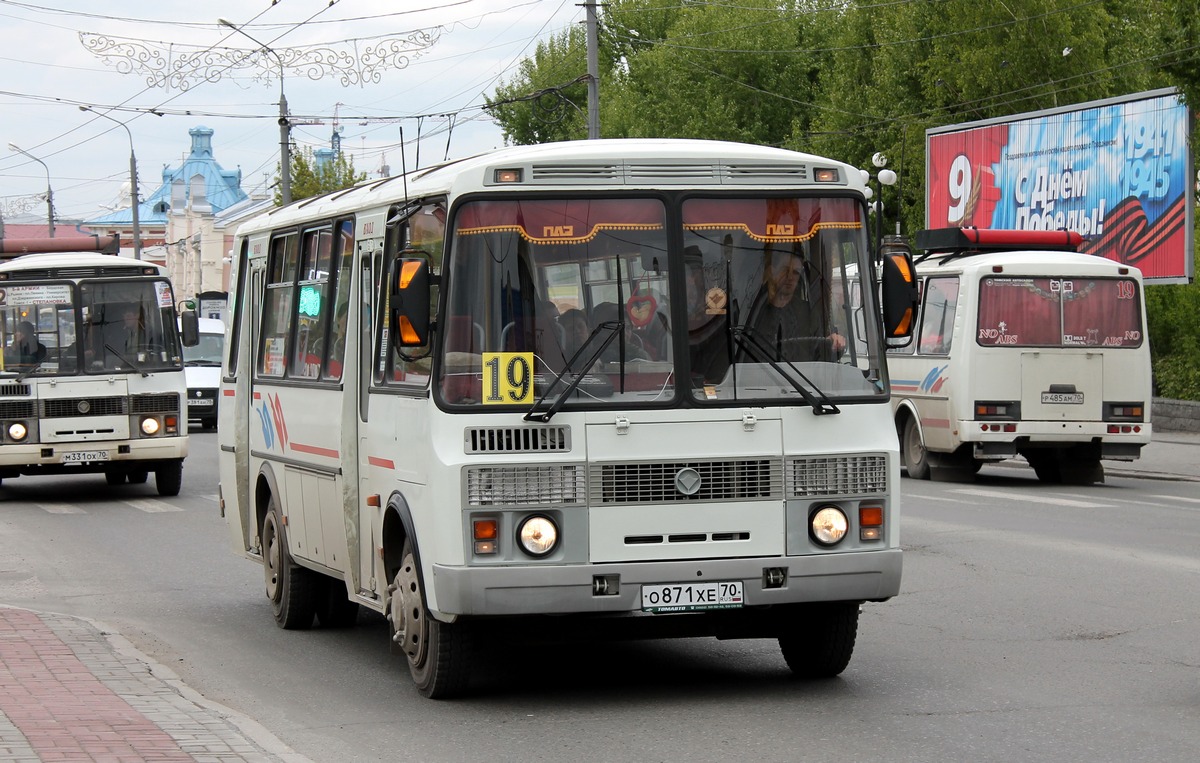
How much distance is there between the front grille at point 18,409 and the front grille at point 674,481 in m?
15.0

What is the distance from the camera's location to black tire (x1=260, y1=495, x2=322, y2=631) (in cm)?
1148

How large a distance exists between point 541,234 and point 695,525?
148 cm

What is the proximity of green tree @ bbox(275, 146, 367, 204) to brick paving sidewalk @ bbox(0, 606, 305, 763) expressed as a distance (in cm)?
5373

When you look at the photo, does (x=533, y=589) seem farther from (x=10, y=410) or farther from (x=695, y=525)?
(x=10, y=410)

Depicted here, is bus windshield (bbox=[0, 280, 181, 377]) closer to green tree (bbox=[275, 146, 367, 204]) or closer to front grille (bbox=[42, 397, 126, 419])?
front grille (bbox=[42, 397, 126, 419])

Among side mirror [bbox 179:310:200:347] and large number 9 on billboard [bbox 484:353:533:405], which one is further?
side mirror [bbox 179:310:200:347]

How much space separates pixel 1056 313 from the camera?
23.0 metres

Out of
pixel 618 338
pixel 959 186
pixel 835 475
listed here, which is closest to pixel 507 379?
pixel 618 338

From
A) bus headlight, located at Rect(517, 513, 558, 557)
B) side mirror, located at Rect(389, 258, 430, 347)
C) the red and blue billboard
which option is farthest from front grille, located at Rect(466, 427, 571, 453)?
the red and blue billboard

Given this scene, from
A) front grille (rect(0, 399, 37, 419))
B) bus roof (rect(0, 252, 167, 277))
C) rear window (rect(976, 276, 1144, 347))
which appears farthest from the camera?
rear window (rect(976, 276, 1144, 347))

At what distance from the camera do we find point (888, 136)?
5191cm

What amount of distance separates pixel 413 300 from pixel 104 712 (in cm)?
223

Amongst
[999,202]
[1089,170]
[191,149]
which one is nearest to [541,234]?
[1089,170]

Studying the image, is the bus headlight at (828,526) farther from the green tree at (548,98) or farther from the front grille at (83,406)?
the green tree at (548,98)
